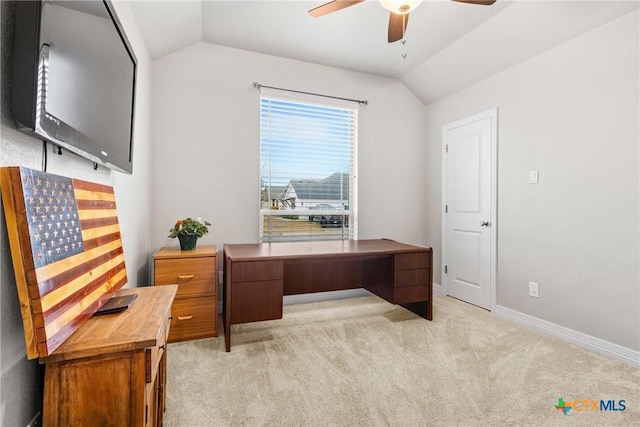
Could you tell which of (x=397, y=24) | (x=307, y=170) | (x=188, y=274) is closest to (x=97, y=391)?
(x=188, y=274)

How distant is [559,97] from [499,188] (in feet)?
2.93

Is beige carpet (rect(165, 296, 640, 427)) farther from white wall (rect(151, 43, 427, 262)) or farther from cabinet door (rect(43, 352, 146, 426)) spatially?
white wall (rect(151, 43, 427, 262))

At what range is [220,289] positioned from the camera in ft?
Result: 10.1

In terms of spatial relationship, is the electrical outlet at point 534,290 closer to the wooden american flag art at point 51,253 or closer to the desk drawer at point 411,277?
the desk drawer at point 411,277

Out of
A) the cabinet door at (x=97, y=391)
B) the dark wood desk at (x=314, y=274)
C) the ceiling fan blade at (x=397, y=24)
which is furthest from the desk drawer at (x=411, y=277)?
the cabinet door at (x=97, y=391)

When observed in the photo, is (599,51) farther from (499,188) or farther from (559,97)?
(499,188)

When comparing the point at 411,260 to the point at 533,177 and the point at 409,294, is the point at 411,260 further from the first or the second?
A: the point at 533,177

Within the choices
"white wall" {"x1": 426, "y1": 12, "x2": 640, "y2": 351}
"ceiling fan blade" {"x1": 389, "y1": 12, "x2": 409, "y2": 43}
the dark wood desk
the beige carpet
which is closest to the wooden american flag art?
the beige carpet

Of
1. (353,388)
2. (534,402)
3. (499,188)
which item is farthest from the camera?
(499,188)

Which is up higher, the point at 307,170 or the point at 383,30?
the point at 383,30

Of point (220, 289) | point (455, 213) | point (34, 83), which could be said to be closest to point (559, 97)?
point (455, 213)

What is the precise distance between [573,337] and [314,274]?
2136mm

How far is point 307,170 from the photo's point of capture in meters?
3.40

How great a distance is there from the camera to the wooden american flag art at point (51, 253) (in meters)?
0.75
